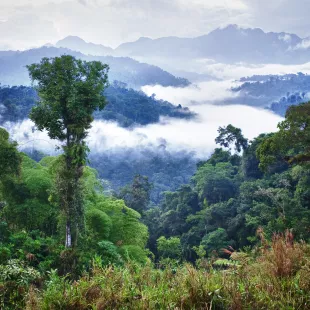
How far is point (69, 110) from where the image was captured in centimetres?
761

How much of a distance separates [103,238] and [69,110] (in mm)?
4657

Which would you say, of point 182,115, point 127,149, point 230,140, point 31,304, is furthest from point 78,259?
point 182,115

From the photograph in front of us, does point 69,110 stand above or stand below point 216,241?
above

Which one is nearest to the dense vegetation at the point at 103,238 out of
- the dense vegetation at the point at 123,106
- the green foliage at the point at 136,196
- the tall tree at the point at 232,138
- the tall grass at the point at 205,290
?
the tall grass at the point at 205,290

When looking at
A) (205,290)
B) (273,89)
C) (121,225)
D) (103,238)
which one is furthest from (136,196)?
(273,89)

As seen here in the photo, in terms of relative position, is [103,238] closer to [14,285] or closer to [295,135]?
[295,135]

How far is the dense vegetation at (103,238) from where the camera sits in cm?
274

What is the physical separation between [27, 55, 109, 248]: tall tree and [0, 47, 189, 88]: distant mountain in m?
153

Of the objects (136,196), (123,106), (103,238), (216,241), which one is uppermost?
(123,106)

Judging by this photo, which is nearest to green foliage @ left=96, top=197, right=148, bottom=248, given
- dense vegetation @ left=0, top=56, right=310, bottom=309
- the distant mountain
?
dense vegetation @ left=0, top=56, right=310, bottom=309

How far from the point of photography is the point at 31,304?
2752 mm

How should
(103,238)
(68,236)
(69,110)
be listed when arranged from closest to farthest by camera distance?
(69,110), (68,236), (103,238)

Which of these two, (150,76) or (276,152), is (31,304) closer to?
(276,152)

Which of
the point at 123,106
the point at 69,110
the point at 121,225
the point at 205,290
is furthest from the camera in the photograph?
the point at 123,106
